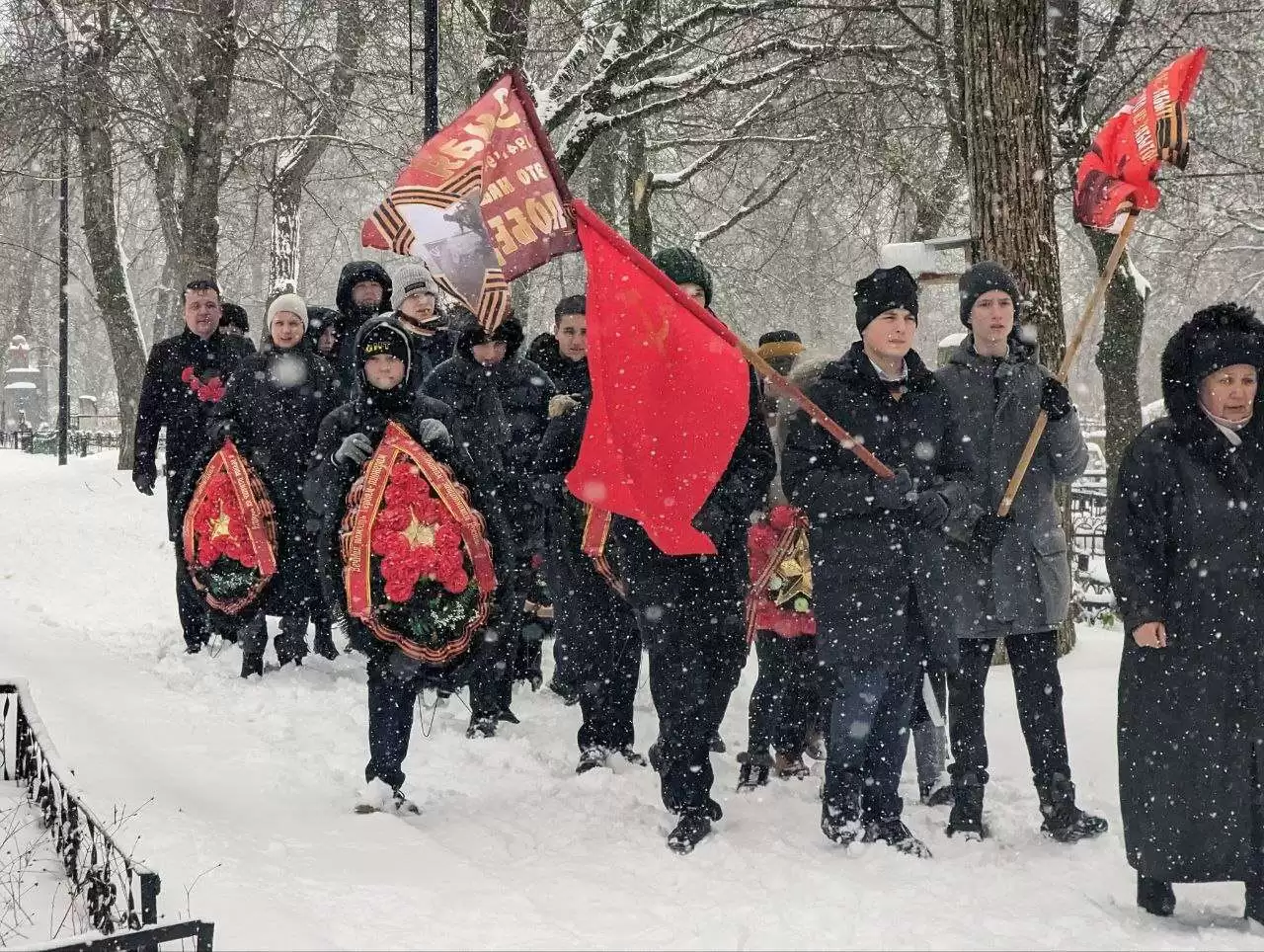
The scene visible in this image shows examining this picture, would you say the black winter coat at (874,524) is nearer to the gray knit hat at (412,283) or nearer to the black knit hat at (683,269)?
the black knit hat at (683,269)

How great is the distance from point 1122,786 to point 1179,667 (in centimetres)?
43

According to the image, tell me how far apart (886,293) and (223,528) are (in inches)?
170

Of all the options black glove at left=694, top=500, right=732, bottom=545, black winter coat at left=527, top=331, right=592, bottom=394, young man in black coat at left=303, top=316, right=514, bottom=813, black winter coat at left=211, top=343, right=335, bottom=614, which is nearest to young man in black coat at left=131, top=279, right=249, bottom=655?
black winter coat at left=211, top=343, right=335, bottom=614

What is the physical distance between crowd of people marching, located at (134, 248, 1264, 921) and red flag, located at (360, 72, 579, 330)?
0.42m

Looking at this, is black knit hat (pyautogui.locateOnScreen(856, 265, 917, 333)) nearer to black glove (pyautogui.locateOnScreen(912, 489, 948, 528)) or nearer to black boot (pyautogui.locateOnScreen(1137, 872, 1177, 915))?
black glove (pyautogui.locateOnScreen(912, 489, 948, 528))

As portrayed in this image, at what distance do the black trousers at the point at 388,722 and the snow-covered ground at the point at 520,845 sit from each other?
228 millimetres

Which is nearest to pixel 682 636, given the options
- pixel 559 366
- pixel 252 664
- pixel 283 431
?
pixel 559 366

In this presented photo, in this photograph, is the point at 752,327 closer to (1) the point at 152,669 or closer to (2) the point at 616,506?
(1) the point at 152,669

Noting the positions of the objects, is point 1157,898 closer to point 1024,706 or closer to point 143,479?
point 1024,706

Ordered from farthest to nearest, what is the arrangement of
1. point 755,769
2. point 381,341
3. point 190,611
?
1. point 190,611
2. point 755,769
3. point 381,341

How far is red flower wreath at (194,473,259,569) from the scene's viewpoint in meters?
7.99

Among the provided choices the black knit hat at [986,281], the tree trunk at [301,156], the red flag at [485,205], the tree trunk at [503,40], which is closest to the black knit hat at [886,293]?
the black knit hat at [986,281]

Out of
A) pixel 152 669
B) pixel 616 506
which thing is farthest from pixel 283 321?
pixel 616 506

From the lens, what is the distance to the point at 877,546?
17.1ft
